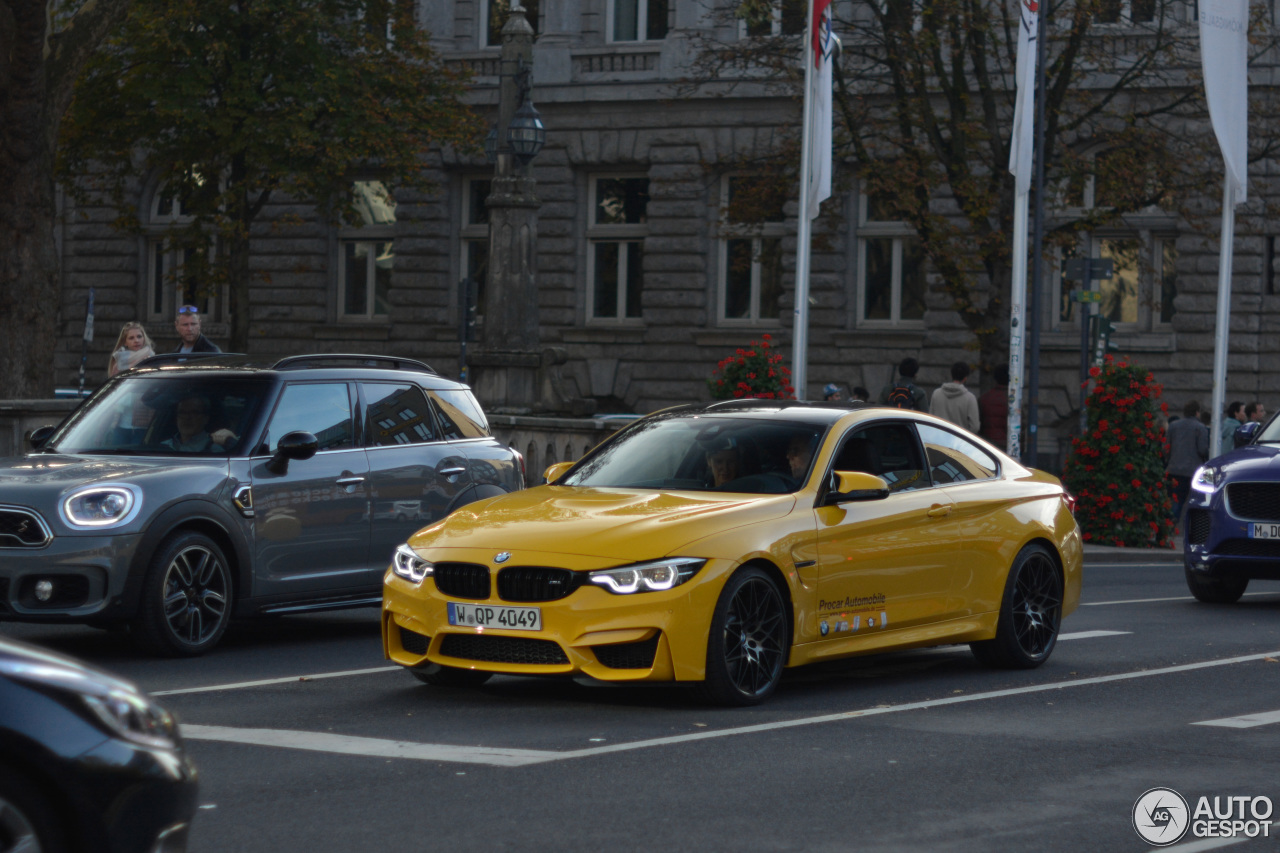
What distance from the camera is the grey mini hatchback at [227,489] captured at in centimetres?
956

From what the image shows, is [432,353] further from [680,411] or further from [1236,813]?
[1236,813]

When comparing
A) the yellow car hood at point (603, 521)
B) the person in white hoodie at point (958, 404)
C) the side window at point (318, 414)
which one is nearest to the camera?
the yellow car hood at point (603, 521)

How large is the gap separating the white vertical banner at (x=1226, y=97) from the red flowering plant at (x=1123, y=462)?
815 mm

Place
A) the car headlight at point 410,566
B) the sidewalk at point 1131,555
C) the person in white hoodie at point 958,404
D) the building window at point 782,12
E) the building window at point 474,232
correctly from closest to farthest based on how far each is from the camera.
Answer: the car headlight at point 410,566, the sidewalk at point 1131,555, the person in white hoodie at point 958,404, the building window at point 782,12, the building window at point 474,232

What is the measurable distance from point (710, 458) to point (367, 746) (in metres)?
2.58

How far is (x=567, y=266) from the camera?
3678cm

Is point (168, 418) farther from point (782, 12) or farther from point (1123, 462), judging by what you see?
point (782, 12)

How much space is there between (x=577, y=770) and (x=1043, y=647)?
432 centimetres

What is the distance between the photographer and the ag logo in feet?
19.0

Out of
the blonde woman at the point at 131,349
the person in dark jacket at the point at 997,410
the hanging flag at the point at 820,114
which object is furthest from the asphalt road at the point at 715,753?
the person in dark jacket at the point at 997,410

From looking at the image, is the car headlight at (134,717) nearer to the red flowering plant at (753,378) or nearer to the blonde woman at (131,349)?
the blonde woman at (131,349)

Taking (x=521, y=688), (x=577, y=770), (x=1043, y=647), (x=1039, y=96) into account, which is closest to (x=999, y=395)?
(x=1039, y=96)

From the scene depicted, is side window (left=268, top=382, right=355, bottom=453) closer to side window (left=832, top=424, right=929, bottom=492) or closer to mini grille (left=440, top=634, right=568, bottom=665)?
mini grille (left=440, top=634, right=568, bottom=665)

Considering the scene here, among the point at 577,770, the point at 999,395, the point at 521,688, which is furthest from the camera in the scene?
the point at 999,395
